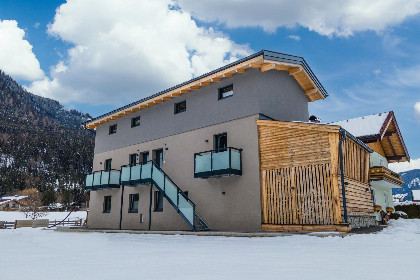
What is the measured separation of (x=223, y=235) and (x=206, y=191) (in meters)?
3.80

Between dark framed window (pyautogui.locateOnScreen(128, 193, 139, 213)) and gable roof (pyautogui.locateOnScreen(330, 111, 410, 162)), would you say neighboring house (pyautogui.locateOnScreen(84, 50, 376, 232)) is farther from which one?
gable roof (pyautogui.locateOnScreen(330, 111, 410, 162))

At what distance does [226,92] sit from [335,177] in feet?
24.2

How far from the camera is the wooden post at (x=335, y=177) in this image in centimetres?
1291

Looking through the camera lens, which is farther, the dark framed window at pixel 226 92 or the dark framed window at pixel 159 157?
the dark framed window at pixel 159 157

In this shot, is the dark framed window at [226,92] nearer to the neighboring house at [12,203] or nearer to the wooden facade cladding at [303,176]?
the wooden facade cladding at [303,176]

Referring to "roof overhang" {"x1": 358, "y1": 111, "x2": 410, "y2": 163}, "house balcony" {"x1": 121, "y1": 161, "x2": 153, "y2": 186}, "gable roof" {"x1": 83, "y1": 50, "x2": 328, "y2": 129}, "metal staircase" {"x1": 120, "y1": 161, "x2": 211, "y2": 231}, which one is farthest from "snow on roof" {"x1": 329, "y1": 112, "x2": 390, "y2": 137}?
"house balcony" {"x1": 121, "y1": 161, "x2": 153, "y2": 186}

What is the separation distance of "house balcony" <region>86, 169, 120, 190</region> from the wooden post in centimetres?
1404

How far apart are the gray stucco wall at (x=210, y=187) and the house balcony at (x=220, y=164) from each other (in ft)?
1.50

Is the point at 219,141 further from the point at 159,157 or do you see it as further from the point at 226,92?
the point at 159,157

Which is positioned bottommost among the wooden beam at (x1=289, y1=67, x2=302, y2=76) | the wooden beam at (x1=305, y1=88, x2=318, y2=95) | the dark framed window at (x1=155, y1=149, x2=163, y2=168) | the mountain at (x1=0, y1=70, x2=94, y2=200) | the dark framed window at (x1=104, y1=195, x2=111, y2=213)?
the dark framed window at (x1=104, y1=195, x2=111, y2=213)

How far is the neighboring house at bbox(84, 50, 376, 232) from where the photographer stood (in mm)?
13742

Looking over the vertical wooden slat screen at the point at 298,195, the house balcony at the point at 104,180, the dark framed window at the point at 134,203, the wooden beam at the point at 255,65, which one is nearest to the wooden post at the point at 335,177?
the vertical wooden slat screen at the point at 298,195

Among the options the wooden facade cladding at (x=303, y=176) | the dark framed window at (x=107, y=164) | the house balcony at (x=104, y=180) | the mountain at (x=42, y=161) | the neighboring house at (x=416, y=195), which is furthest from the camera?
the mountain at (x=42, y=161)

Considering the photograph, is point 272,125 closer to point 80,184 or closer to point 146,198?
point 146,198
